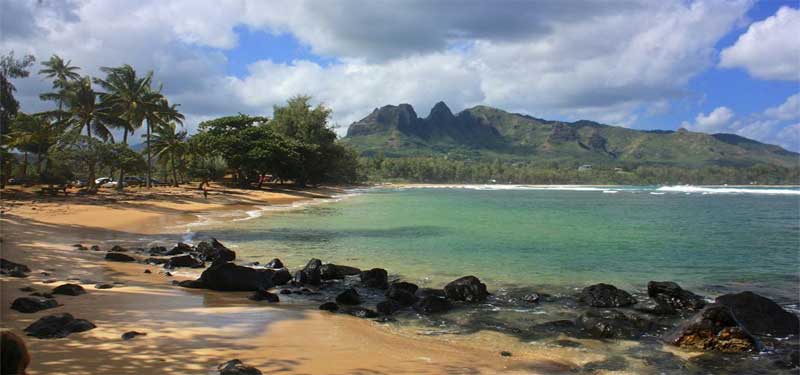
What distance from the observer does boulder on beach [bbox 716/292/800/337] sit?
10164 mm

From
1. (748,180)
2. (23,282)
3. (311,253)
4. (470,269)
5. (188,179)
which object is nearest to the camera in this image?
(23,282)

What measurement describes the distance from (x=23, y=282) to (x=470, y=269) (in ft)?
40.7

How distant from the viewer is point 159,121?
54.9 metres

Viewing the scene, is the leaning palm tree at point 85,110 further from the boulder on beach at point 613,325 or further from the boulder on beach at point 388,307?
the boulder on beach at point 613,325

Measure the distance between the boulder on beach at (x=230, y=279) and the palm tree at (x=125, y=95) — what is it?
43579mm

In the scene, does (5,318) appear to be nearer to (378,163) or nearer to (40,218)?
(40,218)

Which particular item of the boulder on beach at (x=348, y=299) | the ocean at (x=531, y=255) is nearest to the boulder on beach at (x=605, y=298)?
the ocean at (x=531, y=255)

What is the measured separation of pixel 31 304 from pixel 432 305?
7.80 metres

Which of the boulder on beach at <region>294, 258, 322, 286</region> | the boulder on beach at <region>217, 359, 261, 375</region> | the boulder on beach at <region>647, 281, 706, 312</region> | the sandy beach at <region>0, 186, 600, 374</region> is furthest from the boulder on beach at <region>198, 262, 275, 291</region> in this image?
the boulder on beach at <region>647, 281, 706, 312</region>

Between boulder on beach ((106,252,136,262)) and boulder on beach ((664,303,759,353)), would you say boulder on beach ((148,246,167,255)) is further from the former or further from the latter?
boulder on beach ((664,303,759,353))

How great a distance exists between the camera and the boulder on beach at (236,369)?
6.37 meters

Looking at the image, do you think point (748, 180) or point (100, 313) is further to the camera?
point (748, 180)

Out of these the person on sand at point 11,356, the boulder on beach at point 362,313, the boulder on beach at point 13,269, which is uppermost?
the person on sand at point 11,356

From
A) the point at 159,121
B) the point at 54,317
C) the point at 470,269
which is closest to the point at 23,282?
the point at 54,317
